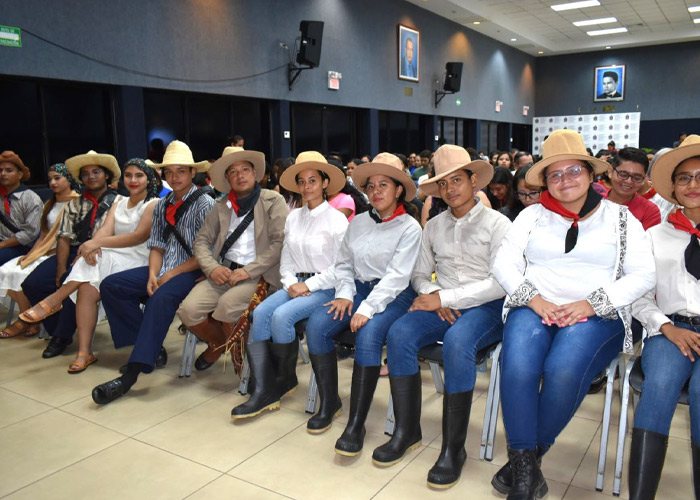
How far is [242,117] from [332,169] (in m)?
5.68

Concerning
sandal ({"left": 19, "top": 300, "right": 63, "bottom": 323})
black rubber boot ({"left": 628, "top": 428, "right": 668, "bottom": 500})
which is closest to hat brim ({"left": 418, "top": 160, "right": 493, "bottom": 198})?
black rubber boot ({"left": 628, "top": 428, "right": 668, "bottom": 500})

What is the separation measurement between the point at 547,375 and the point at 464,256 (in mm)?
699

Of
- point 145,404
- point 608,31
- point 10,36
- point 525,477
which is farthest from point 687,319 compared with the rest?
point 608,31

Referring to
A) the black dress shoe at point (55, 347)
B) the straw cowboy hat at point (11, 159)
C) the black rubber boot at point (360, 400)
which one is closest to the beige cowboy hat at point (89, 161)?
the straw cowboy hat at point (11, 159)

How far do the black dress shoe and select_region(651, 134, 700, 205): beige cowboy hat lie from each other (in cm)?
363

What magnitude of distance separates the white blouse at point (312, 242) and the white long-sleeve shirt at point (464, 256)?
1.82 feet

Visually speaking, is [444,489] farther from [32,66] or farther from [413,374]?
Result: [32,66]

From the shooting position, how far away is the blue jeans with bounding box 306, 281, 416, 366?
7.88 ft

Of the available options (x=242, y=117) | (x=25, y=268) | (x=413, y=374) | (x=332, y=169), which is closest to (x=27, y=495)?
(x=413, y=374)

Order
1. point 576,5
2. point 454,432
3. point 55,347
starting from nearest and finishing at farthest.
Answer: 1. point 454,432
2. point 55,347
3. point 576,5

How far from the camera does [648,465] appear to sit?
181 centimetres

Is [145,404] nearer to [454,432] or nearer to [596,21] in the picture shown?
[454,432]

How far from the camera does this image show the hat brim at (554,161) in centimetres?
215

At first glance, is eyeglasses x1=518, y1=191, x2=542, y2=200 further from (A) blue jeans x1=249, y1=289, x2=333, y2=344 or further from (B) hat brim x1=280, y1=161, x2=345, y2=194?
(A) blue jeans x1=249, y1=289, x2=333, y2=344
